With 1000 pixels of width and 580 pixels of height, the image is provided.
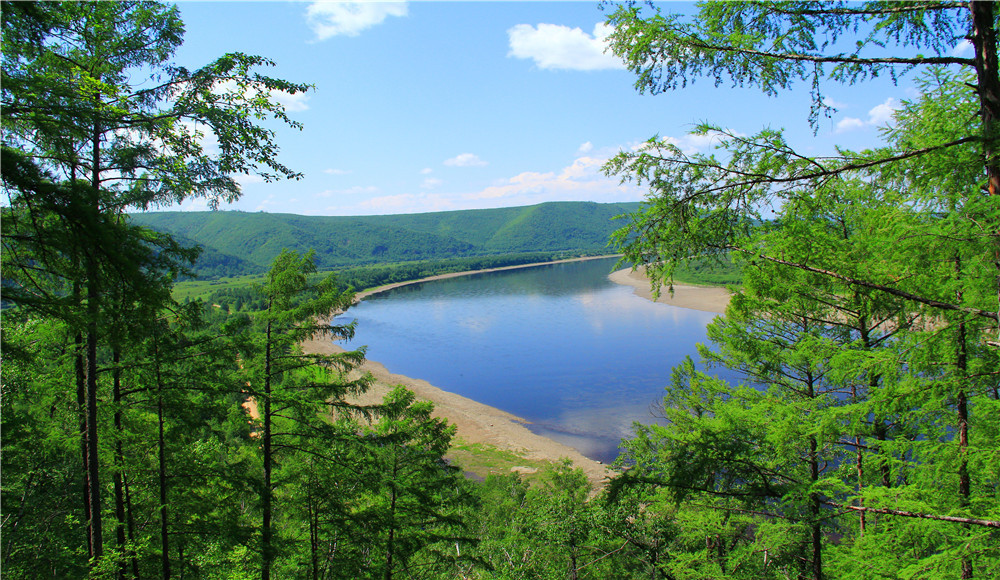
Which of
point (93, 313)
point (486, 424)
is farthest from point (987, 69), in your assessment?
point (486, 424)

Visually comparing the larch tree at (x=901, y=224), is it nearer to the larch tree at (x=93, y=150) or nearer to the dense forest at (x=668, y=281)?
the dense forest at (x=668, y=281)

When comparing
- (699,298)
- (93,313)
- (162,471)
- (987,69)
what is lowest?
(699,298)

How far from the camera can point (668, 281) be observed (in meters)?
3.57

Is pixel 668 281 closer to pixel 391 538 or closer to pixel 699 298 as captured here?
pixel 391 538

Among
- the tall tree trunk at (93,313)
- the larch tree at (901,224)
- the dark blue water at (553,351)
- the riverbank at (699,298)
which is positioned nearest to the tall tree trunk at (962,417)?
the larch tree at (901,224)

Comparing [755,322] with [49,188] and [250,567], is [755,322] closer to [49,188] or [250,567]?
[49,188]

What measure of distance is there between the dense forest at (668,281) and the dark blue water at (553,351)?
55.5 ft

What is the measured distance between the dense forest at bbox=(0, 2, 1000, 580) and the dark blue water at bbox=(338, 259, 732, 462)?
1690 centimetres

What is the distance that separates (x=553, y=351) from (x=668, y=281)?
126 feet

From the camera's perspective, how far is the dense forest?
321 cm

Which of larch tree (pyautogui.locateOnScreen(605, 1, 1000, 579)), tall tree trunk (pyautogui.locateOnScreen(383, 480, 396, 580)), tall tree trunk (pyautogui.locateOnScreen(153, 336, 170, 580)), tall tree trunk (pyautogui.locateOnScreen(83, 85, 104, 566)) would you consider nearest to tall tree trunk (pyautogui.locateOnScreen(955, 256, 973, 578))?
larch tree (pyautogui.locateOnScreen(605, 1, 1000, 579))

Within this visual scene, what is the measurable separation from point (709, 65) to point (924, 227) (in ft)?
5.80

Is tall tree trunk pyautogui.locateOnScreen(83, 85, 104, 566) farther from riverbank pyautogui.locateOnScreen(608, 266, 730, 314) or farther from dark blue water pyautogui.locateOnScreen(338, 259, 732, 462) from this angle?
riverbank pyautogui.locateOnScreen(608, 266, 730, 314)

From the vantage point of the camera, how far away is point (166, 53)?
5.08 metres
